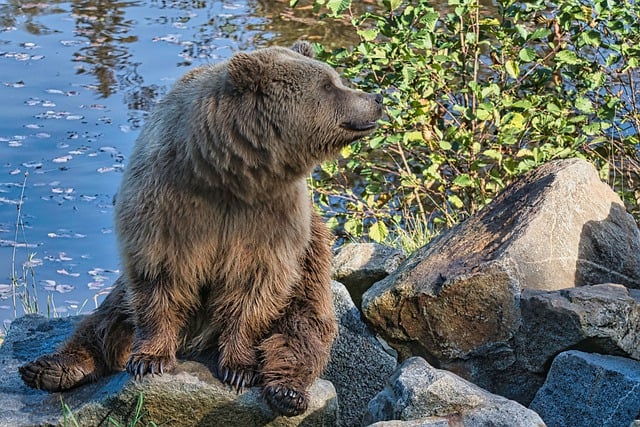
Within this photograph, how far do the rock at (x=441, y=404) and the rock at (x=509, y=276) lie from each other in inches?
31.4

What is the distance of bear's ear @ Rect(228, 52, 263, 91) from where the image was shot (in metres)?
4.48

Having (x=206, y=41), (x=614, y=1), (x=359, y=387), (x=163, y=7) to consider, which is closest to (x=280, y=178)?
(x=359, y=387)

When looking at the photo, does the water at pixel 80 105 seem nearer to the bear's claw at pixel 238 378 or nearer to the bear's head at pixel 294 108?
the bear's claw at pixel 238 378

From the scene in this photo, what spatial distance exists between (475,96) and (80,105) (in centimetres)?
516

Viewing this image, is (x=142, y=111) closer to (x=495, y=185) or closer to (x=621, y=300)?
(x=495, y=185)

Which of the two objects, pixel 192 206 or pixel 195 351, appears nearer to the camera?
pixel 192 206

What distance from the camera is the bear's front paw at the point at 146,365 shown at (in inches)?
183

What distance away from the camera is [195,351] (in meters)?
4.95

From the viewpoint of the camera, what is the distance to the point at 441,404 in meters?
4.30

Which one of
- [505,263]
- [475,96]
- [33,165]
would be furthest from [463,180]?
[33,165]

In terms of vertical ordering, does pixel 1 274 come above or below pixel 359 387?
below

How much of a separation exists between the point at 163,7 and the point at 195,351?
9.54 meters

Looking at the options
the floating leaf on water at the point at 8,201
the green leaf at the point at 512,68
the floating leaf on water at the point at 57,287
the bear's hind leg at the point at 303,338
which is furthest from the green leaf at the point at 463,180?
the floating leaf on water at the point at 8,201

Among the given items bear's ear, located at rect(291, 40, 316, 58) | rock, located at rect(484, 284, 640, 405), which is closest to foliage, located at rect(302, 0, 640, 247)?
bear's ear, located at rect(291, 40, 316, 58)
